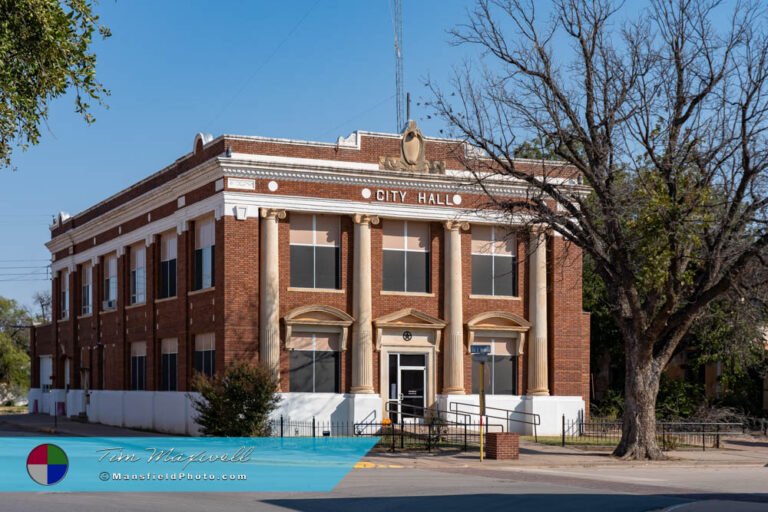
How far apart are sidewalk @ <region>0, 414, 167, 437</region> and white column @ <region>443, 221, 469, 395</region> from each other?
11038mm

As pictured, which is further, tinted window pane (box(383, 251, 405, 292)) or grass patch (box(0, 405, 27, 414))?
grass patch (box(0, 405, 27, 414))

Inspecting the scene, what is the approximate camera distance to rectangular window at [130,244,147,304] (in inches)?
1722

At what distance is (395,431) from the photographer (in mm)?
36031

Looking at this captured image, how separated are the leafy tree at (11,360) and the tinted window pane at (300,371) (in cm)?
4133

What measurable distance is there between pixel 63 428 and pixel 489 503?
1143 inches

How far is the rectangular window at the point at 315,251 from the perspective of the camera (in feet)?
122

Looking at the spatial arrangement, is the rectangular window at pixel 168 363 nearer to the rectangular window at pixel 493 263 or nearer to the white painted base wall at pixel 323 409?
the white painted base wall at pixel 323 409

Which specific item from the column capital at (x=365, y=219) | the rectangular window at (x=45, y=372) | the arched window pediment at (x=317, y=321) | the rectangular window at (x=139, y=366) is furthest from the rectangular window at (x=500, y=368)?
the rectangular window at (x=45, y=372)

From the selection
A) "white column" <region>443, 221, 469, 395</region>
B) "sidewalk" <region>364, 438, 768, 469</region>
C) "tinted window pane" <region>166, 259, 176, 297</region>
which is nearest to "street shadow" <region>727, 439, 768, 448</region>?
"sidewalk" <region>364, 438, 768, 469</region>

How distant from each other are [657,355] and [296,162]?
13814 millimetres

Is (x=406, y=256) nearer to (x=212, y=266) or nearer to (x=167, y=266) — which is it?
(x=212, y=266)

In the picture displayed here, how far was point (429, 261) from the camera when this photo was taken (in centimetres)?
3903
